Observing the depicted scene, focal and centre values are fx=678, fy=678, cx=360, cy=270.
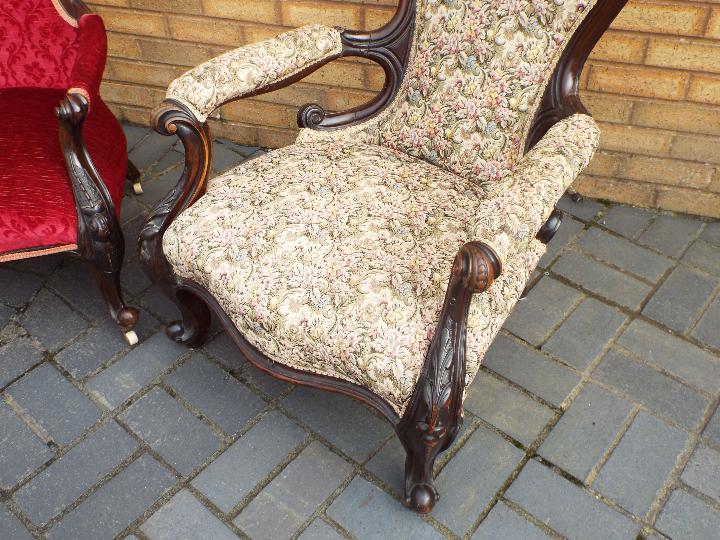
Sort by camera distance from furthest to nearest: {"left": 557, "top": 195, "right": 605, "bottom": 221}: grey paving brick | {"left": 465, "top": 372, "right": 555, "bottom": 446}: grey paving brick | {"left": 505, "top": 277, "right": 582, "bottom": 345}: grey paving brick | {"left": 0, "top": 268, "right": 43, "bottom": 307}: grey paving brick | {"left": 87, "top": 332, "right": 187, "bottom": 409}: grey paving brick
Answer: {"left": 557, "top": 195, "right": 605, "bottom": 221}: grey paving brick < {"left": 0, "top": 268, "right": 43, "bottom": 307}: grey paving brick < {"left": 505, "top": 277, "right": 582, "bottom": 345}: grey paving brick < {"left": 87, "top": 332, "right": 187, "bottom": 409}: grey paving brick < {"left": 465, "top": 372, "right": 555, "bottom": 446}: grey paving brick

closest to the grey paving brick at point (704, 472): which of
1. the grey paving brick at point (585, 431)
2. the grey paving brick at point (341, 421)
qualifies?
the grey paving brick at point (585, 431)

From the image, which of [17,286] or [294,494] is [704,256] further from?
[17,286]

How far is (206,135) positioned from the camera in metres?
1.71

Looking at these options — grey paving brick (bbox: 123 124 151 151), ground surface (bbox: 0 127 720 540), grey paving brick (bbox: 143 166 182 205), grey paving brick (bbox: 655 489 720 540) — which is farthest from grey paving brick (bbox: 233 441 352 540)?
grey paving brick (bbox: 123 124 151 151)

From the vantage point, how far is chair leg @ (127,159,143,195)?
255 cm

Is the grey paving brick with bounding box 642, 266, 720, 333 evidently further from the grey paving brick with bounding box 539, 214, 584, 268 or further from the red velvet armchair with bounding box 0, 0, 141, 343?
the red velvet armchair with bounding box 0, 0, 141, 343

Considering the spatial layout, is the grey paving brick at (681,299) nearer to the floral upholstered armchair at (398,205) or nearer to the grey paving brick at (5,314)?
the floral upholstered armchair at (398,205)

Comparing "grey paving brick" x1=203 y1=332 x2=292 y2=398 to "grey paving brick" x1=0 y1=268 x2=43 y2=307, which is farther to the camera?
"grey paving brick" x1=0 y1=268 x2=43 y2=307

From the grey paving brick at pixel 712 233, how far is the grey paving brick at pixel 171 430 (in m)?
1.79

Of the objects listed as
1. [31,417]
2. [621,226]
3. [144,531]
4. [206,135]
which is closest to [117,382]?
[31,417]

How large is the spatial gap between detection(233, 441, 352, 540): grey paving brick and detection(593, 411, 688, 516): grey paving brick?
2.23 ft

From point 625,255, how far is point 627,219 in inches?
7.8

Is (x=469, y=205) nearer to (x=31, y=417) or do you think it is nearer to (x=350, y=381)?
(x=350, y=381)

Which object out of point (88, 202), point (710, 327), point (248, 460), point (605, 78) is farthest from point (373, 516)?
point (605, 78)
